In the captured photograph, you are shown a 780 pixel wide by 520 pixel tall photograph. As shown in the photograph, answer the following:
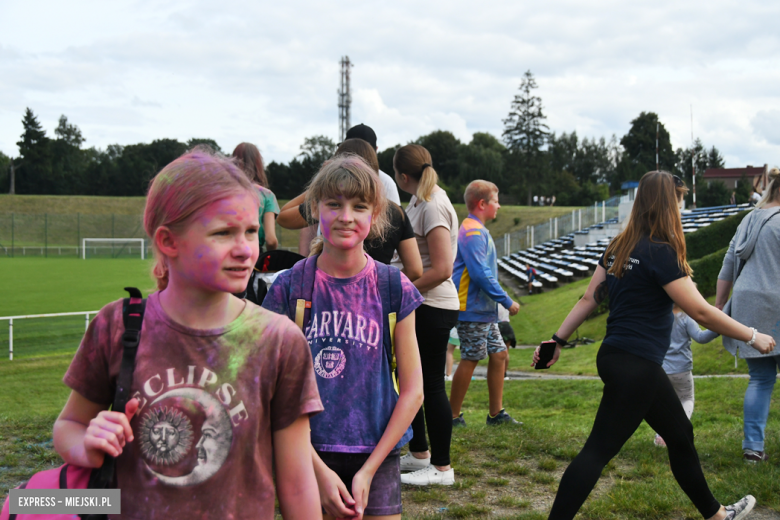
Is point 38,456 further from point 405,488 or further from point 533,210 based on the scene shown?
point 533,210

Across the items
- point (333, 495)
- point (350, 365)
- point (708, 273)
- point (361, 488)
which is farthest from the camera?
point (708, 273)

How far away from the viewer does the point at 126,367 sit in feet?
5.00

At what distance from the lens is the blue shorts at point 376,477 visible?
2.41 metres

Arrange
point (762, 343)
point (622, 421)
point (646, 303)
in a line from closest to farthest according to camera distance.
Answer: point (622, 421), point (646, 303), point (762, 343)

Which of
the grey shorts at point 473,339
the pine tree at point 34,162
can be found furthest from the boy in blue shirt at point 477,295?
the pine tree at point 34,162

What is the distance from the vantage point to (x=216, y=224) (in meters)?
1.56

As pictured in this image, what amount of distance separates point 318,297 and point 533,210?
5796 centimetres

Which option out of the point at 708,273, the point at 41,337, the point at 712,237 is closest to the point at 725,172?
the point at 712,237

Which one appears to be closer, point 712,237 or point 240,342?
point 240,342

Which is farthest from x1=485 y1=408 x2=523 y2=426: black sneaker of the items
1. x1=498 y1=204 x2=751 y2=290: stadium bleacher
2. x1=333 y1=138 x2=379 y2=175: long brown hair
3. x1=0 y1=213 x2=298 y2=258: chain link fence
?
x1=0 y1=213 x2=298 y2=258: chain link fence

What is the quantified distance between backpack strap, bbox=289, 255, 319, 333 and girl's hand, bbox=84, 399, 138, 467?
40.6 inches

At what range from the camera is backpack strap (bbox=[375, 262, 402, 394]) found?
96.3 inches

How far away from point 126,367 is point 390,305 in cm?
112

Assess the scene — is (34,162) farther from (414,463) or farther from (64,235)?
(414,463)
